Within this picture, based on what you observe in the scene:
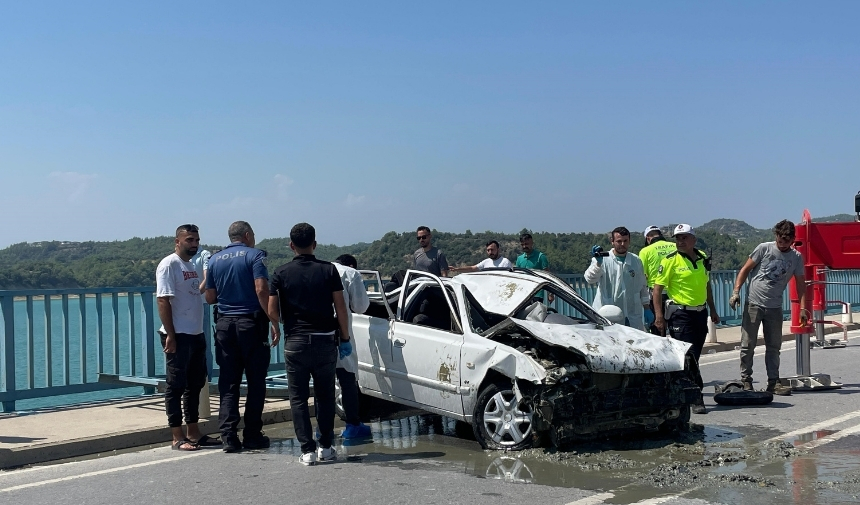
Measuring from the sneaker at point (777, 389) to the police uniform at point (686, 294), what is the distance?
1.18 meters

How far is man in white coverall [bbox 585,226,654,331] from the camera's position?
10008 millimetres

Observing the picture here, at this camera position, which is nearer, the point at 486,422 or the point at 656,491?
the point at 656,491

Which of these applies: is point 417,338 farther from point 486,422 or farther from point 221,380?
point 221,380

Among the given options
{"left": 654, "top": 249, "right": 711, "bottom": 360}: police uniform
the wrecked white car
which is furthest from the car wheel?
{"left": 654, "top": 249, "right": 711, "bottom": 360}: police uniform

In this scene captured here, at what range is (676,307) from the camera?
9961mm

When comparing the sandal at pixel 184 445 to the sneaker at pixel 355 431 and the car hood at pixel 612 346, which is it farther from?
the car hood at pixel 612 346

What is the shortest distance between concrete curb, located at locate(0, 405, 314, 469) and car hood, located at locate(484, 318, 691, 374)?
3.31 m

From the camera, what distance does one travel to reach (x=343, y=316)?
767cm

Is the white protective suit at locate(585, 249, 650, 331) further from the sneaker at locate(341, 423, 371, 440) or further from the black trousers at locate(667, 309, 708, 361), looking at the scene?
the sneaker at locate(341, 423, 371, 440)

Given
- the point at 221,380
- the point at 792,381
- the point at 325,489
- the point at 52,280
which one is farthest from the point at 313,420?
the point at 792,381

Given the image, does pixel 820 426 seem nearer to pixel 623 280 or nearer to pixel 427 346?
pixel 623 280

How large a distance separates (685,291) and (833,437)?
2.37 m

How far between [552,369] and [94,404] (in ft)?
19.1

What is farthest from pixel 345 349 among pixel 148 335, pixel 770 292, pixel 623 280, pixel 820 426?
pixel 770 292
